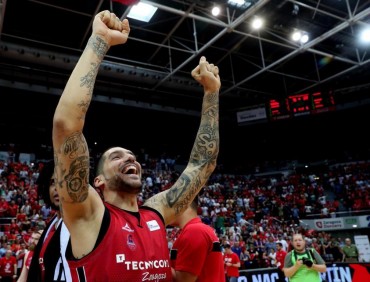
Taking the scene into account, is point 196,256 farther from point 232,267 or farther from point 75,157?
point 232,267

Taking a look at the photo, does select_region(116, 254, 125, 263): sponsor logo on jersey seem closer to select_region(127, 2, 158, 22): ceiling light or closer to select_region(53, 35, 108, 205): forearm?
select_region(53, 35, 108, 205): forearm

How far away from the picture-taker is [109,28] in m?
2.00

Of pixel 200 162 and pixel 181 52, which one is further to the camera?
pixel 181 52

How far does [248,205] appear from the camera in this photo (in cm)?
2094

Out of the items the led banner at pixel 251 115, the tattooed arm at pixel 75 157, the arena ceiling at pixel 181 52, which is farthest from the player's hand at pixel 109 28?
the led banner at pixel 251 115

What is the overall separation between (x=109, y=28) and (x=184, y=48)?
17383mm

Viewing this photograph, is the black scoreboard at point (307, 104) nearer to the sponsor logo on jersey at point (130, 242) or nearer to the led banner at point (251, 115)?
the led banner at point (251, 115)

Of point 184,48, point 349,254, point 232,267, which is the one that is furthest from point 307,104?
point 232,267

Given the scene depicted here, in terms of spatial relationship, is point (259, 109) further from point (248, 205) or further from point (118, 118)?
point (118, 118)

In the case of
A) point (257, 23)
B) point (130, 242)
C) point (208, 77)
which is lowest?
point (130, 242)

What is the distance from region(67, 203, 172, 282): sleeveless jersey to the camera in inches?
66.5

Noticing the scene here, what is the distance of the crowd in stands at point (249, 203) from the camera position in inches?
504

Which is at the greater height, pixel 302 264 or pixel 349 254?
pixel 302 264

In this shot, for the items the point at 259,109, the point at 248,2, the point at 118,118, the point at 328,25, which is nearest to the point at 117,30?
the point at 248,2
